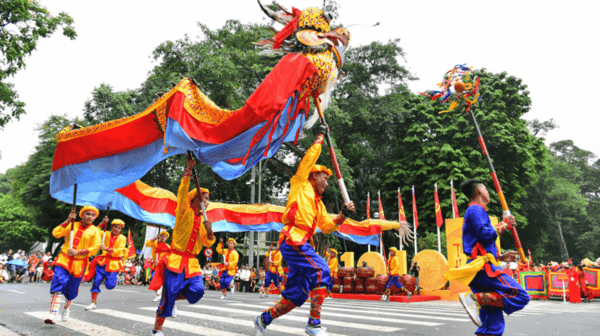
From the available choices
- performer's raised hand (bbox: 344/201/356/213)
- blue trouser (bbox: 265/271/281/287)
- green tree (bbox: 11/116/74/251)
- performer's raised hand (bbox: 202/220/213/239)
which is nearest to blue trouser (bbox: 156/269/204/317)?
performer's raised hand (bbox: 202/220/213/239)

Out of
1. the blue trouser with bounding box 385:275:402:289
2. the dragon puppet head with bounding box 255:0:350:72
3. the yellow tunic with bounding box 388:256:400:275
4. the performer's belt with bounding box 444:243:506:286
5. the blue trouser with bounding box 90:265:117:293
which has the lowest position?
the blue trouser with bounding box 385:275:402:289

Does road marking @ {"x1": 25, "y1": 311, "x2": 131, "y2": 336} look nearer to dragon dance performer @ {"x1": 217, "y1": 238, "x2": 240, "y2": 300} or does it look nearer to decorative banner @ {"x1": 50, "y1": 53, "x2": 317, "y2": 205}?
decorative banner @ {"x1": 50, "y1": 53, "x2": 317, "y2": 205}

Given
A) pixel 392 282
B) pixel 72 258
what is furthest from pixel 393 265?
pixel 72 258

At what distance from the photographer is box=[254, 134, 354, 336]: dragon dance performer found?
4.61m

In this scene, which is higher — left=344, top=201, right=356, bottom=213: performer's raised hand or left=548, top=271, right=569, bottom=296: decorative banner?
left=344, top=201, right=356, bottom=213: performer's raised hand

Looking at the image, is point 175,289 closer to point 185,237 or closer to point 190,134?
point 185,237

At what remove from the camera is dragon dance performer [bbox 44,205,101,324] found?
6.78 meters

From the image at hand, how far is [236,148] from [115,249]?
6.39 m

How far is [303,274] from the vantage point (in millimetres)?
4637

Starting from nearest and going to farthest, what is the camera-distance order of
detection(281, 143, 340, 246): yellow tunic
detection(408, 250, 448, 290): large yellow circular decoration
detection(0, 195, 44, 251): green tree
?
detection(281, 143, 340, 246): yellow tunic
detection(408, 250, 448, 290): large yellow circular decoration
detection(0, 195, 44, 251): green tree

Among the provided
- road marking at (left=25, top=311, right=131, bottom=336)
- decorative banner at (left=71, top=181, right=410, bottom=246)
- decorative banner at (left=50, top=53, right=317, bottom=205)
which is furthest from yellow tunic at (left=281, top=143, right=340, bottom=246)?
decorative banner at (left=71, top=181, right=410, bottom=246)

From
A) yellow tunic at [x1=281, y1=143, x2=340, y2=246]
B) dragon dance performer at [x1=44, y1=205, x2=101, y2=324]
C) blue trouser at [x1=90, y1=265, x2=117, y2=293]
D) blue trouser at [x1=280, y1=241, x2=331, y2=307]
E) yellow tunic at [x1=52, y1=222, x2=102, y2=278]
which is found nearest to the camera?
blue trouser at [x1=280, y1=241, x2=331, y2=307]

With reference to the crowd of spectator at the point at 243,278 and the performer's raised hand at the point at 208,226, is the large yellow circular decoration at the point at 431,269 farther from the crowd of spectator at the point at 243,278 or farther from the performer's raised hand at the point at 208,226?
the performer's raised hand at the point at 208,226

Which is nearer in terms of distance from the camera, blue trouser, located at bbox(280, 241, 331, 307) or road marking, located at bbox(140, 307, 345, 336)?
blue trouser, located at bbox(280, 241, 331, 307)
